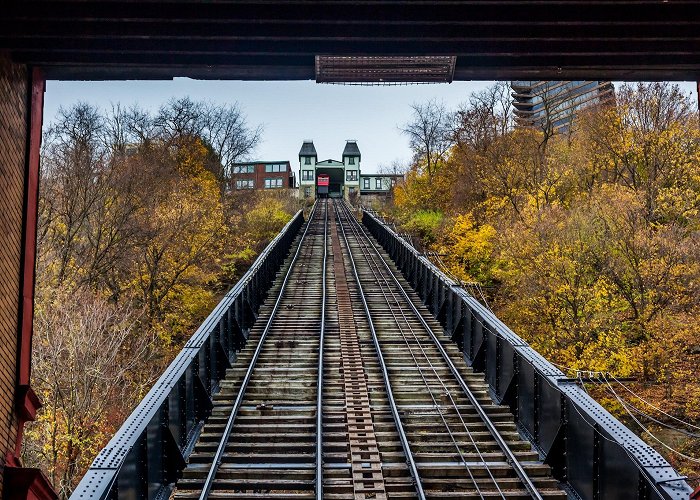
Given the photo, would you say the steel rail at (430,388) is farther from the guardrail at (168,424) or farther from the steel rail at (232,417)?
the guardrail at (168,424)

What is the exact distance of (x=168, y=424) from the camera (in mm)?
8523

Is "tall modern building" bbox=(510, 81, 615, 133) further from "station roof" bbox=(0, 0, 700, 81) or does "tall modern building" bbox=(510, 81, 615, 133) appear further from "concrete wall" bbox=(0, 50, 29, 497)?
"concrete wall" bbox=(0, 50, 29, 497)

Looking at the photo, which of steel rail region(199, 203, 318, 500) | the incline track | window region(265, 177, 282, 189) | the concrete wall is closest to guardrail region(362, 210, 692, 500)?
the incline track

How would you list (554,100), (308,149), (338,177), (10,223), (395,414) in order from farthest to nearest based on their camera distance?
(308,149)
(338,177)
(554,100)
(395,414)
(10,223)

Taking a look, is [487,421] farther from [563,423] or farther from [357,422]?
[357,422]

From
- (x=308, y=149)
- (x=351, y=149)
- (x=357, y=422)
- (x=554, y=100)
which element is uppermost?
(x=351, y=149)

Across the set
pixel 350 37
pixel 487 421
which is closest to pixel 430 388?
pixel 487 421

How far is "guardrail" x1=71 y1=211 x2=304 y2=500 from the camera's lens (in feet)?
21.0

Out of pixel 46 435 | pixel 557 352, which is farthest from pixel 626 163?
pixel 46 435

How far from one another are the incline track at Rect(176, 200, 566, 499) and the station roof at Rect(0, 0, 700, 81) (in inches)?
224

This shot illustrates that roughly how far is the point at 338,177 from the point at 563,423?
89133 mm

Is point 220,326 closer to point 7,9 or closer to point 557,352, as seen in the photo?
point 7,9

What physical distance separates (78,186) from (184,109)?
2066 cm

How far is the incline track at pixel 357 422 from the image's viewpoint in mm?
8445
